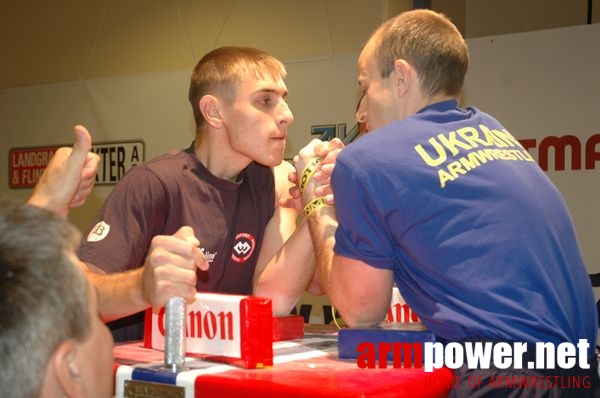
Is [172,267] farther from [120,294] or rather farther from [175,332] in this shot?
[120,294]

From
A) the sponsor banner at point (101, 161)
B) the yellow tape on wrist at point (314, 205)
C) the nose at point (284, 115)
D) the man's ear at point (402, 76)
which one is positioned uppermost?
the sponsor banner at point (101, 161)

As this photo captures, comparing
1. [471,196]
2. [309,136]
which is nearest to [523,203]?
[471,196]

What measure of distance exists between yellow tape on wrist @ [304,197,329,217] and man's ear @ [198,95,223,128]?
693 millimetres

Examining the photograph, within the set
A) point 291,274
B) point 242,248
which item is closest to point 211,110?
point 242,248

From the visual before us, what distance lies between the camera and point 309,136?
4.88m

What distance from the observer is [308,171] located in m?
1.98

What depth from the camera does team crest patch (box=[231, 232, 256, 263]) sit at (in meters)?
2.24

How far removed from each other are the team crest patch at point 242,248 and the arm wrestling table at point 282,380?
786 millimetres

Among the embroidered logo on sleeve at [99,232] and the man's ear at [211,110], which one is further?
the man's ear at [211,110]

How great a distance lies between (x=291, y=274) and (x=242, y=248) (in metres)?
0.30

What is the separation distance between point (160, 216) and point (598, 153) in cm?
278

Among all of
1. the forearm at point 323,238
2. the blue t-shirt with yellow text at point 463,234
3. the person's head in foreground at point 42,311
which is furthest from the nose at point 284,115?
the person's head in foreground at point 42,311

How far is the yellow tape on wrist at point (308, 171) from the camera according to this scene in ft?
6.48

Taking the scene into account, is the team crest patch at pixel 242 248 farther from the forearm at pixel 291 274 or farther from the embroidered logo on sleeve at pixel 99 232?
the embroidered logo on sleeve at pixel 99 232
